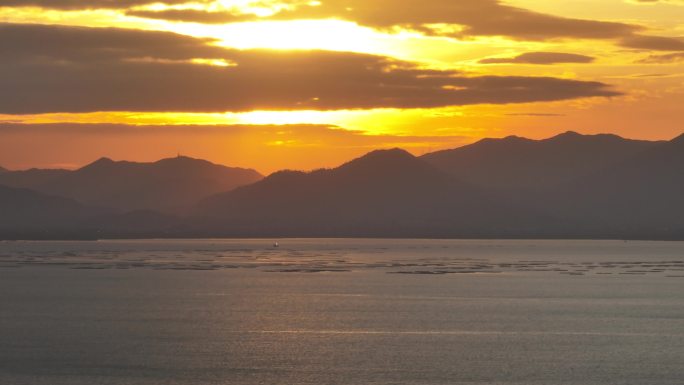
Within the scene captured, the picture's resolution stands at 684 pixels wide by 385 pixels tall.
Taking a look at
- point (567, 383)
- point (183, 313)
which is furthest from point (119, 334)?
point (567, 383)

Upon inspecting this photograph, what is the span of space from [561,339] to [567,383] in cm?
2382

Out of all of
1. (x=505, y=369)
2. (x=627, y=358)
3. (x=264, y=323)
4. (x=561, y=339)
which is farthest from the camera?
(x=264, y=323)

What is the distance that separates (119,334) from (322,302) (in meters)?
38.8

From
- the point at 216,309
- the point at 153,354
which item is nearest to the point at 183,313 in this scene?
the point at 216,309

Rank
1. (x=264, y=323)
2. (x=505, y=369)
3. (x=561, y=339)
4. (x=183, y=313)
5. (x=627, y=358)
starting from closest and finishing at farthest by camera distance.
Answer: (x=505, y=369) < (x=627, y=358) < (x=561, y=339) < (x=264, y=323) < (x=183, y=313)

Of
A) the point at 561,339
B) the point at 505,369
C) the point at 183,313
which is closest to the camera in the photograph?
the point at 505,369

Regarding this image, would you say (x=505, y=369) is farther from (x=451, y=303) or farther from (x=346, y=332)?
(x=451, y=303)

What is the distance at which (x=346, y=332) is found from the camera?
100625 mm

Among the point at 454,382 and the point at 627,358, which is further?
the point at 627,358

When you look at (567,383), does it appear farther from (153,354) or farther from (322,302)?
(322,302)

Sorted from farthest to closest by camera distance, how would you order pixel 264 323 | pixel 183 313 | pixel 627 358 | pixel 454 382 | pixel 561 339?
pixel 183 313 < pixel 264 323 < pixel 561 339 < pixel 627 358 < pixel 454 382

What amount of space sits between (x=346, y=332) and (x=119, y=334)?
20333 millimetres

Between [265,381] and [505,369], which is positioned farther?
[505,369]

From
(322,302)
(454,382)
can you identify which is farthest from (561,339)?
(322,302)
